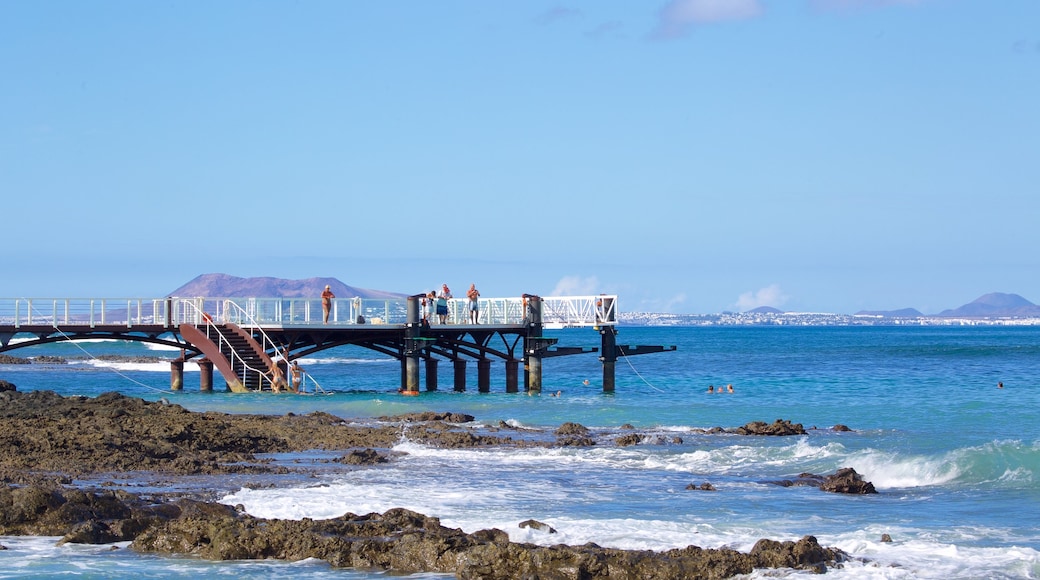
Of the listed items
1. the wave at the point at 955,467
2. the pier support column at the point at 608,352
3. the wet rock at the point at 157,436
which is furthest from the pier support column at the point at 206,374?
the wave at the point at 955,467

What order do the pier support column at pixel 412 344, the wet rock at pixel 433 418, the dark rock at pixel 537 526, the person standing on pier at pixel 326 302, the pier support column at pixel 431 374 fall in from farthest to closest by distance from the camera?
the pier support column at pixel 431 374, the person standing on pier at pixel 326 302, the pier support column at pixel 412 344, the wet rock at pixel 433 418, the dark rock at pixel 537 526

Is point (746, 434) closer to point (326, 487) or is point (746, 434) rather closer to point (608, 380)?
point (326, 487)

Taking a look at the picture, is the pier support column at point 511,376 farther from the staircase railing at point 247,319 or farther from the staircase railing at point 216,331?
the staircase railing at point 216,331

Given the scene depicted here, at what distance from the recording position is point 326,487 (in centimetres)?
1681

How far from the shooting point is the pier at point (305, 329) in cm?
3675

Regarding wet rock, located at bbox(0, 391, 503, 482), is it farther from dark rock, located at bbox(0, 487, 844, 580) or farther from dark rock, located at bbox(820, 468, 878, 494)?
dark rock, located at bbox(820, 468, 878, 494)

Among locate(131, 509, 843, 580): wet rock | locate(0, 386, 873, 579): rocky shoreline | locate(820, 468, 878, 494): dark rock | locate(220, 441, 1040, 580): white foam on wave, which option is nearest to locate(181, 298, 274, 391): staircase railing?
locate(0, 386, 873, 579): rocky shoreline

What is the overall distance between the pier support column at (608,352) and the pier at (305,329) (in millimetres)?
32

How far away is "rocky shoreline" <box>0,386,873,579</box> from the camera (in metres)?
11.9

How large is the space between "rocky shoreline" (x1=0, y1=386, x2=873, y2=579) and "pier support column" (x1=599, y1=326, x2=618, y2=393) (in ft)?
62.9

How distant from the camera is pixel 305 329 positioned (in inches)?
1473

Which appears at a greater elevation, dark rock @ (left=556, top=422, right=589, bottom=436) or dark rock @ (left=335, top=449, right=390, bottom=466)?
dark rock @ (left=556, top=422, right=589, bottom=436)

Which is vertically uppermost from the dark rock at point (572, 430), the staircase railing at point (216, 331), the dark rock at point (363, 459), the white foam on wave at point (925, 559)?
the staircase railing at point (216, 331)

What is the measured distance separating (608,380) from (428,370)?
5737 millimetres
